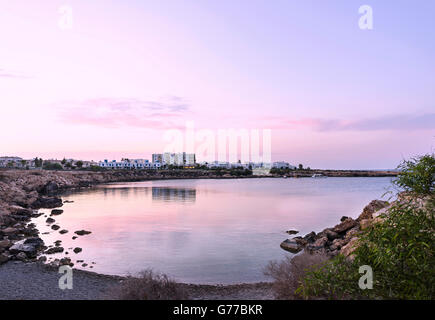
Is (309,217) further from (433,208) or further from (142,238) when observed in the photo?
(433,208)

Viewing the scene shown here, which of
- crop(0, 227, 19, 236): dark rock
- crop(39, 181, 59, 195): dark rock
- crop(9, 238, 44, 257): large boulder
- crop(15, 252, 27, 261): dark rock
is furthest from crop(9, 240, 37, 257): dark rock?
crop(39, 181, 59, 195): dark rock

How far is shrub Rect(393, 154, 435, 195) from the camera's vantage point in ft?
26.5

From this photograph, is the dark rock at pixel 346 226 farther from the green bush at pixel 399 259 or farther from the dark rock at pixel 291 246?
the green bush at pixel 399 259

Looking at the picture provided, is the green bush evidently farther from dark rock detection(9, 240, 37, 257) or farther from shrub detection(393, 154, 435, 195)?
dark rock detection(9, 240, 37, 257)

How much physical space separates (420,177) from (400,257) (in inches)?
93.4

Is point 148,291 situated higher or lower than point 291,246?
higher

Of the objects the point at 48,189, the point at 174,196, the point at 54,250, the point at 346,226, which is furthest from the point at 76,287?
the point at 48,189

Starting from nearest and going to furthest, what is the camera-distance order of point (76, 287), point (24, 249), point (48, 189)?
point (76, 287) < point (24, 249) < point (48, 189)

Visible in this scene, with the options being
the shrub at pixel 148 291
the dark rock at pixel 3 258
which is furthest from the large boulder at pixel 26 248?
the shrub at pixel 148 291

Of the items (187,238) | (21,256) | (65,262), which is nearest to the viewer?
(65,262)

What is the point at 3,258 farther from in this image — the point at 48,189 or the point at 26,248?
the point at 48,189

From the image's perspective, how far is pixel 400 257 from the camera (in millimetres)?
6965
